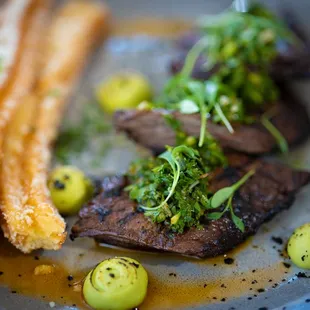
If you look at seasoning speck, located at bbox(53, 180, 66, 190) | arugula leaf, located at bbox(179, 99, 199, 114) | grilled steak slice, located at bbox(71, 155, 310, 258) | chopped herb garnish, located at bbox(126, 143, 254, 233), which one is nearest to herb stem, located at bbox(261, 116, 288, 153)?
grilled steak slice, located at bbox(71, 155, 310, 258)

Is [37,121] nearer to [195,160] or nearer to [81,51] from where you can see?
[81,51]

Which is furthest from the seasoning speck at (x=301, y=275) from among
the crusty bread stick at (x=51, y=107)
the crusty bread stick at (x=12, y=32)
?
the crusty bread stick at (x=12, y=32)

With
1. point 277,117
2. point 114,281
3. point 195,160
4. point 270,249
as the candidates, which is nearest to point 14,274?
point 114,281

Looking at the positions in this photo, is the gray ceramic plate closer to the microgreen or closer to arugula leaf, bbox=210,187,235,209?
the microgreen

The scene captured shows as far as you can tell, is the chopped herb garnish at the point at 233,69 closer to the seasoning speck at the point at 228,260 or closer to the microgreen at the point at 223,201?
the microgreen at the point at 223,201

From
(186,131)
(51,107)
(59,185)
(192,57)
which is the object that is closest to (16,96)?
(51,107)

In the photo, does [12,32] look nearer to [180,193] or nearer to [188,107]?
[188,107]
